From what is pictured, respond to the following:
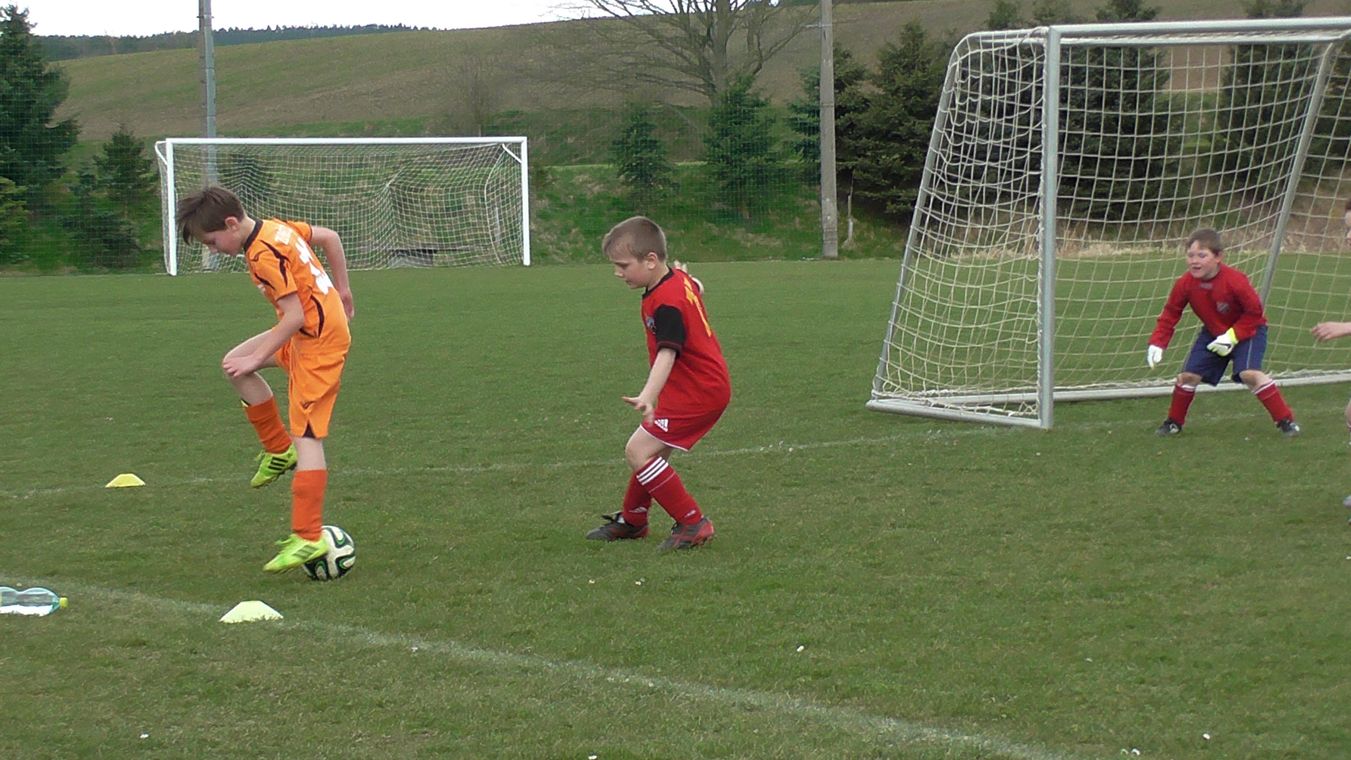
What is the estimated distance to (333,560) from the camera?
5371mm

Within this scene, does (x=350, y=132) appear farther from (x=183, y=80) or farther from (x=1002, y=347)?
(x=1002, y=347)

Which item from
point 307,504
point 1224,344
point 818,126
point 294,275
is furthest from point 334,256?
point 818,126

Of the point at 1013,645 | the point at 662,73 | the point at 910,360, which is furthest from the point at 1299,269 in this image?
the point at 662,73

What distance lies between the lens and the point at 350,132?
48062 millimetres

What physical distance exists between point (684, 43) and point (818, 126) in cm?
940

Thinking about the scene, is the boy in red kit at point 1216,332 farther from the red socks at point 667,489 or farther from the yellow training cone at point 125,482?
the yellow training cone at point 125,482

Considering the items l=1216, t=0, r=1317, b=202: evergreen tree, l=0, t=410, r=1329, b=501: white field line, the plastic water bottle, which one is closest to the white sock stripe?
l=0, t=410, r=1329, b=501: white field line

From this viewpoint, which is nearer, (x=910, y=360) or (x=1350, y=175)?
(x=910, y=360)

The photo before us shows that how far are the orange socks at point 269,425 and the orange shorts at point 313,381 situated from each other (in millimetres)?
560

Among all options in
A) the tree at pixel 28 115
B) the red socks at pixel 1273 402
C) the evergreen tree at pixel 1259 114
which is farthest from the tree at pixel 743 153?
the red socks at pixel 1273 402

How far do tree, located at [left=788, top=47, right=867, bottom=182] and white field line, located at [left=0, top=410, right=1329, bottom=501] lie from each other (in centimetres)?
2679

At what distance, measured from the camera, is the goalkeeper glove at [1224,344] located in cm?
802

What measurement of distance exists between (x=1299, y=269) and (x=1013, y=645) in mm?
12538

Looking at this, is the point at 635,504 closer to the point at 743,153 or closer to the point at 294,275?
the point at 294,275
